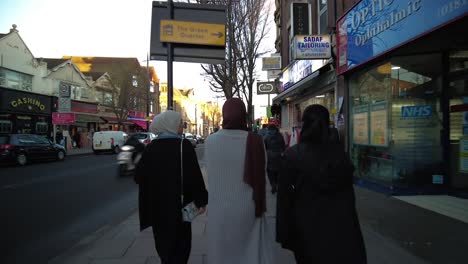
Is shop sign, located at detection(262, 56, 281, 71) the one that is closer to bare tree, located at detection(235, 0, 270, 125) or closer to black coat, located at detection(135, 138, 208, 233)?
bare tree, located at detection(235, 0, 270, 125)

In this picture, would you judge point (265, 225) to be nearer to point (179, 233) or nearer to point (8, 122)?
point (179, 233)

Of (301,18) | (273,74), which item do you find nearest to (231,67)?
(301,18)

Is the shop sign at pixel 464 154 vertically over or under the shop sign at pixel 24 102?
under

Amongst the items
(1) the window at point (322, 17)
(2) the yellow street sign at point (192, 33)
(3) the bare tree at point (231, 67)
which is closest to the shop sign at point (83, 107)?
(3) the bare tree at point (231, 67)

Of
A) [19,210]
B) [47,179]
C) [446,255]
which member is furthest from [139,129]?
[446,255]

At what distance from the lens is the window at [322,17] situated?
42.1 feet

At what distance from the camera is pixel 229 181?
8.85 ft

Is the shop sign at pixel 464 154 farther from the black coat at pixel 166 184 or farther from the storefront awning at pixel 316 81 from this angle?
the black coat at pixel 166 184

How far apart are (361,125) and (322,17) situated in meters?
5.37

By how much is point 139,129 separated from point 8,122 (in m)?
26.5

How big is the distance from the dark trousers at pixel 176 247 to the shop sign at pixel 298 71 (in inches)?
368

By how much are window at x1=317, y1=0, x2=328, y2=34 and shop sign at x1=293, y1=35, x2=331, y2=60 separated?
6.23 feet

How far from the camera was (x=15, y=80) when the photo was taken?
29141 mm

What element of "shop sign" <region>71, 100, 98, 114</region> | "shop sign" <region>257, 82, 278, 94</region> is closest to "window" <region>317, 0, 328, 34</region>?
"shop sign" <region>257, 82, 278, 94</region>
